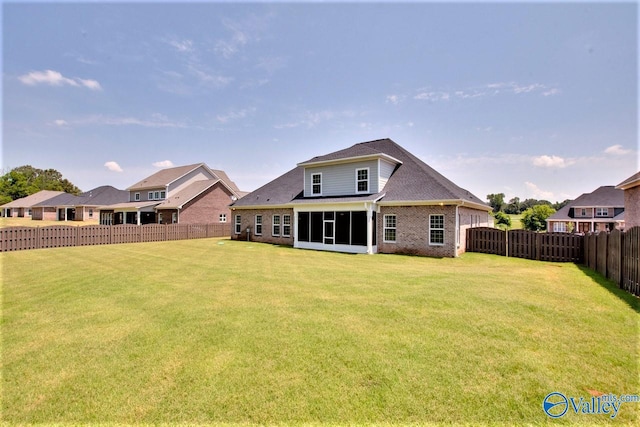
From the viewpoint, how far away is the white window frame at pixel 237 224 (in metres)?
25.9

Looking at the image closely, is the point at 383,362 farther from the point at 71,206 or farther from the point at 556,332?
the point at 71,206

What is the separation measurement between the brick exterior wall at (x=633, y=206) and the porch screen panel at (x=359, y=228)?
43.5ft

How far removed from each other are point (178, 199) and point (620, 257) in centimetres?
3514

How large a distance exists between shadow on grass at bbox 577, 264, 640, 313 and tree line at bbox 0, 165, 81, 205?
106 metres

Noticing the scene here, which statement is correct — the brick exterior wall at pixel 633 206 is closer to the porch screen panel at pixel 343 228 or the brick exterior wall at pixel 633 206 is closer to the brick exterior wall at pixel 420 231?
the brick exterior wall at pixel 420 231

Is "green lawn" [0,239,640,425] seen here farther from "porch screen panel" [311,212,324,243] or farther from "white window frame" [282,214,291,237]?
"white window frame" [282,214,291,237]

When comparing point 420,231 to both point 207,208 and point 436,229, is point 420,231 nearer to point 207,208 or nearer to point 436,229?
point 436,229

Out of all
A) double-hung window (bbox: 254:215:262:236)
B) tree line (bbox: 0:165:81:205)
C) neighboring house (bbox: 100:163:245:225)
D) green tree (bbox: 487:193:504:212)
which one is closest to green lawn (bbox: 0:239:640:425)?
double-hung window (bbox: 254:215:262:236)

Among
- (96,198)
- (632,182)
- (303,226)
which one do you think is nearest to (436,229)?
(303,226)

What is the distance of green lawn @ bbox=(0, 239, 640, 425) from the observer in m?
3.27

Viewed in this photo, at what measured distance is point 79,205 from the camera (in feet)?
161

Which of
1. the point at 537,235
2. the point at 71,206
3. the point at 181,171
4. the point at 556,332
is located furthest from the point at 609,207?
the point at 71,206

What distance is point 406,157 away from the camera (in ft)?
67.6

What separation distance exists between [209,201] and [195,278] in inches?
1039
